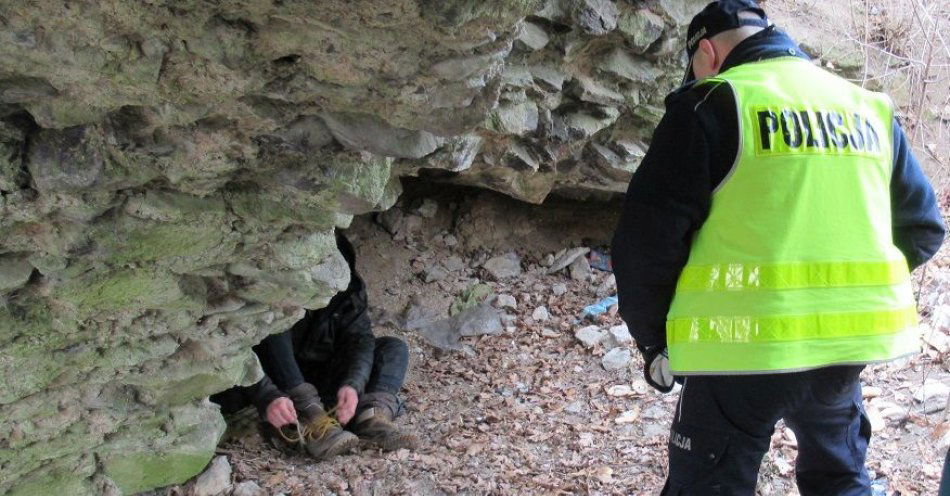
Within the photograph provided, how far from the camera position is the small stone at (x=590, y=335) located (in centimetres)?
451

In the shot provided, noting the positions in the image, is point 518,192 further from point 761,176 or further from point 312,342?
point 761,176

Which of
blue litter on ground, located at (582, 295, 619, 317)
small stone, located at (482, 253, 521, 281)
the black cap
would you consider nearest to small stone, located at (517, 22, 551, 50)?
the black cap

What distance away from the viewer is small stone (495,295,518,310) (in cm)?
490

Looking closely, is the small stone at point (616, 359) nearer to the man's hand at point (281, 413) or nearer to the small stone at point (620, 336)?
the small stone at point (620, 336)

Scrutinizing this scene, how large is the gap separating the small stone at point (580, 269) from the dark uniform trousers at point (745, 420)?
9.36 feet

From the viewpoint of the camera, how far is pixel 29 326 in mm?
2529

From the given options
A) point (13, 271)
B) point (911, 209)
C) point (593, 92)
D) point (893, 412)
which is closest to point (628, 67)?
point (593, 92)

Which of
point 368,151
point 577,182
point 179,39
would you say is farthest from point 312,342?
point 179,39

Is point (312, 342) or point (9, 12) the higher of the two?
point (9, 12)

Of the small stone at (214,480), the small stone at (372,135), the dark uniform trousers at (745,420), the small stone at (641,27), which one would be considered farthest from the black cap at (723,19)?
the small stone at (214,480)

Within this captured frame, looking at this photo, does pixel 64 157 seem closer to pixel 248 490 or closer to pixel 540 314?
pixel 248 490

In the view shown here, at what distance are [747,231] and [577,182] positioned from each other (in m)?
2.54

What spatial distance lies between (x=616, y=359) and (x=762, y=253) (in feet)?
7.75

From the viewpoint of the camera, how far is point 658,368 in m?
2.46
